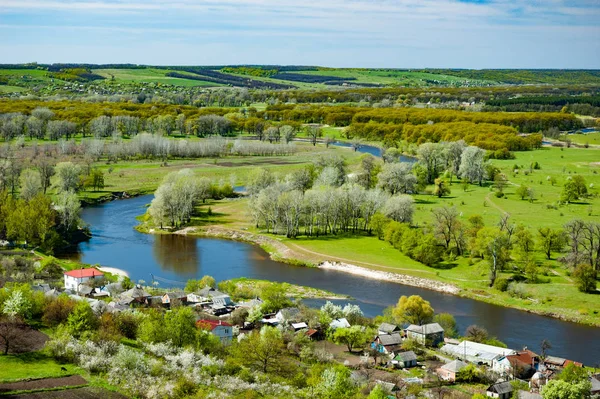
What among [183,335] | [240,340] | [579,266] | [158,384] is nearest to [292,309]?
[240,340]

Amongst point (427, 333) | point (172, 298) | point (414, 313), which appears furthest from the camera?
point (172, 298)

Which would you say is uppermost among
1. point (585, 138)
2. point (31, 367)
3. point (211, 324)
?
point (585, 138)

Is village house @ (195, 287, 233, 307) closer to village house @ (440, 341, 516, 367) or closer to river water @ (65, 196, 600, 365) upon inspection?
river water @ (65, 196, 600, 365)

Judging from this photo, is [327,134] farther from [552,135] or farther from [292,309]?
[292,309]

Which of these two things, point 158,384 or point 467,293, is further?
point 467,293

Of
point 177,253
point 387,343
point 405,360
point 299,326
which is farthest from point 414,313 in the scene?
point 177,253

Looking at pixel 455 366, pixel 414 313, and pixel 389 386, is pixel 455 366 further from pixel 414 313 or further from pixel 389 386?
pixel 414 313
